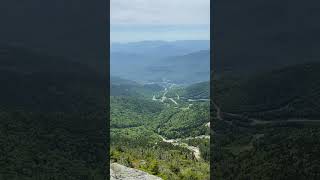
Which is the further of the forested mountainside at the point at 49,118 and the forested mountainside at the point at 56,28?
the forested mountainside at the point at 56,28

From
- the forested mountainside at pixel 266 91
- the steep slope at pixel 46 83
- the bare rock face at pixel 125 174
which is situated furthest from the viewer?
the steep slope at pixel 46 83

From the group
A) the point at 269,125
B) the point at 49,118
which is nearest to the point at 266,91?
the point at 269,125

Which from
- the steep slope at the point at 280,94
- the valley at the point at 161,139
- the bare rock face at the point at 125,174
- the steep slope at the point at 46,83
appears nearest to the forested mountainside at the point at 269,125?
the steep slope at the point at 280,94

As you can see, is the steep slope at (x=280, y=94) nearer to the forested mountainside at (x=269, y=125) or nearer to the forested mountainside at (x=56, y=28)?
the forested mountainside at (x=269, y=125)

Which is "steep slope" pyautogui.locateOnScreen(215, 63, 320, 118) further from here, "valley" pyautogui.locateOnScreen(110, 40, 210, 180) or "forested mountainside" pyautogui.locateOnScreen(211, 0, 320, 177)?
"valley" pyautogui.locateOnScreen(110, 40, 210, 180)

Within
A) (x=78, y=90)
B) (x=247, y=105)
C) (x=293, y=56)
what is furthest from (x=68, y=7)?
(x=293, y=56)

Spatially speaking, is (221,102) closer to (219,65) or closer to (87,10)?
(219,65)

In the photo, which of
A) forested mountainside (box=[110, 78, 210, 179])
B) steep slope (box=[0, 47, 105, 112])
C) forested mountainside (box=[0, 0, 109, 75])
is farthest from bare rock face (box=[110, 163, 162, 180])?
forested mountainside (box=[0, 0, 109, 75])
